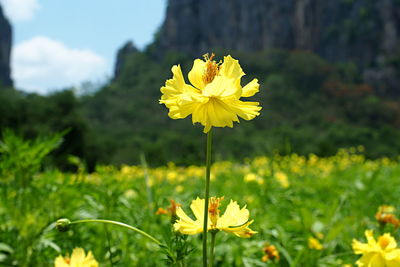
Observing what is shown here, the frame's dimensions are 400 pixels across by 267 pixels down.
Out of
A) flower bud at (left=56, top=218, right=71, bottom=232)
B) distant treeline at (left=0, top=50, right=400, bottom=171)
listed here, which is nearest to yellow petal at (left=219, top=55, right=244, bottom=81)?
flower bud at (left=56, top=218, right=71, bottom=232)

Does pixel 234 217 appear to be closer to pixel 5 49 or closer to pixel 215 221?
pixel 215 221

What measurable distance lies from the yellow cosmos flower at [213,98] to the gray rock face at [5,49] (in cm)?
7408

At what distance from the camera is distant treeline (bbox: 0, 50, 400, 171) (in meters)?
22.7

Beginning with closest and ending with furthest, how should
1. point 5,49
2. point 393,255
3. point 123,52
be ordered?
point 393,255, point 5,49, point 123,52

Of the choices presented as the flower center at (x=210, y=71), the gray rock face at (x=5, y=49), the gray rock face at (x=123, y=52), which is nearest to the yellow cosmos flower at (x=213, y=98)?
the flower center at (x=210, y=71)

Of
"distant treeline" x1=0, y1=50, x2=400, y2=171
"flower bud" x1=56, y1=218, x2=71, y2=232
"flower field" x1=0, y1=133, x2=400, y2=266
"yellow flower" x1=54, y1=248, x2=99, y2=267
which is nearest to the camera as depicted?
"flower bud" x1=56, y1=218, x2=71, y2=232

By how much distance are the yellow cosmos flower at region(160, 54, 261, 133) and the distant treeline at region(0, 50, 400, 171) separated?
1519 centimetres

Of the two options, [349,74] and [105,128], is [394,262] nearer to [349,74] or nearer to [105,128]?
[105,128]

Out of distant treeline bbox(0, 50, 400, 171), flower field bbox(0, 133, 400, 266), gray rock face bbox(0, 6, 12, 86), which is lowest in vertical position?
flower field bbox(0, 133, 400, 266)

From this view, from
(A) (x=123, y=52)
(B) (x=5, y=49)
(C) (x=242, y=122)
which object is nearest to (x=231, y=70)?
(C) (x=242, y=122)

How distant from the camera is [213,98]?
57 cm

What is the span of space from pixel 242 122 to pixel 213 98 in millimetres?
31423

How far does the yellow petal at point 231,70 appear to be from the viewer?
1.84 feet

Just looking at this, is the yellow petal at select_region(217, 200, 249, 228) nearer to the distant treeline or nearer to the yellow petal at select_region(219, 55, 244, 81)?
the yellow petal at select_region(219, 55, 244, 81)
